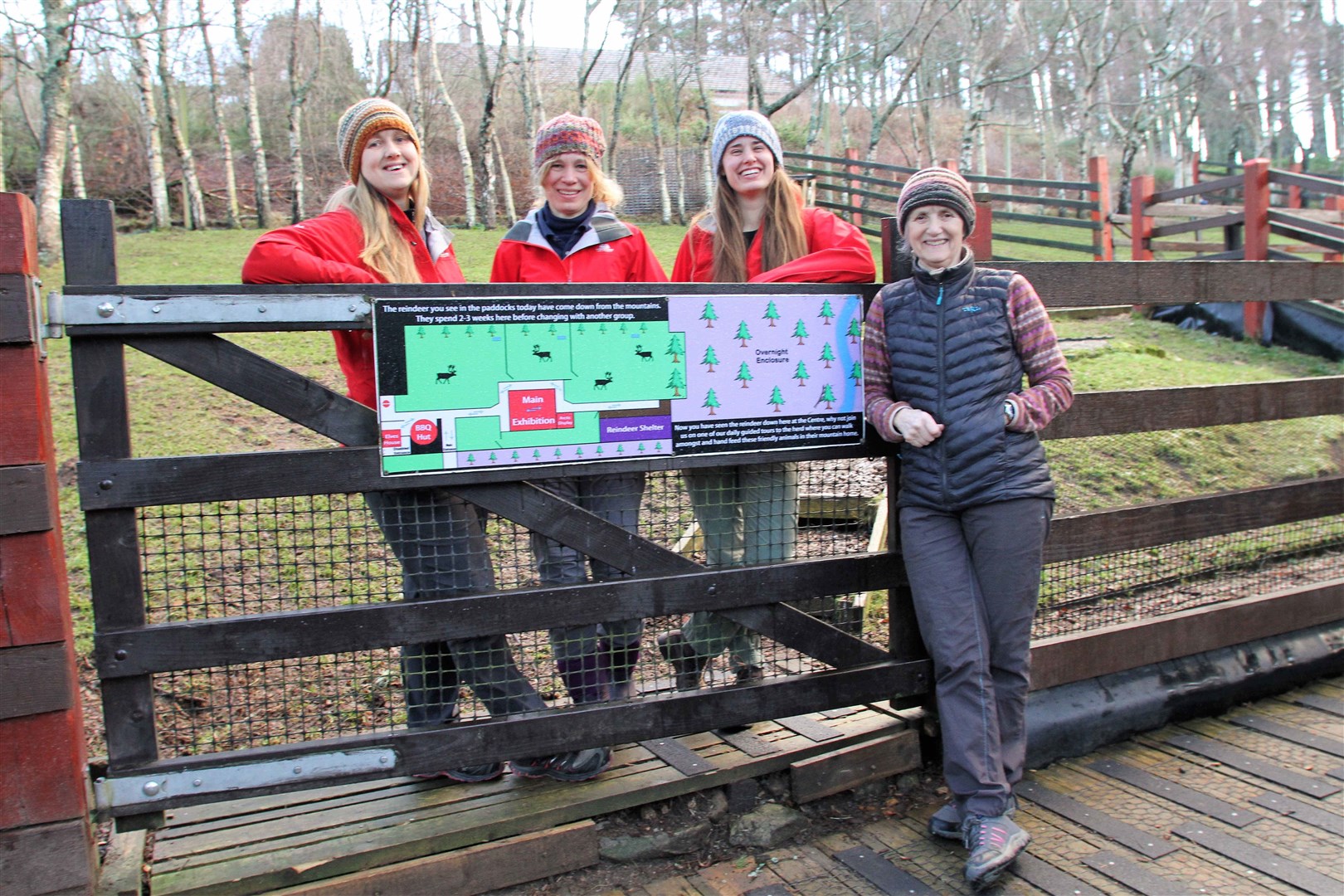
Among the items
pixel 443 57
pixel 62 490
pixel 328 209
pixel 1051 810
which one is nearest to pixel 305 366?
pixel 62 490

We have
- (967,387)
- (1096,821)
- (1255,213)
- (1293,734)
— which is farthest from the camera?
(1255,213)

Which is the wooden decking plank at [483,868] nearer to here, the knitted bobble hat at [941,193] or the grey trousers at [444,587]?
the grey trousers at [444,587]

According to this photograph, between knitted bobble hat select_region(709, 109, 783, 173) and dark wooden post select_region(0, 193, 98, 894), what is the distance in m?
2.00

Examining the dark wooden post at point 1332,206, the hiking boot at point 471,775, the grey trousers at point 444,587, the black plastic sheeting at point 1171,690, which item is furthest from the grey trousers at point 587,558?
the dark wooden post at point 1332,206

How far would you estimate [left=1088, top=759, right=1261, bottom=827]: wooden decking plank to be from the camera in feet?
10.2

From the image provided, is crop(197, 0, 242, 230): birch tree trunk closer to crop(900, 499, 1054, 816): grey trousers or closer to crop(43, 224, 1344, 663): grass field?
crop(43, 224, 1344, 663): grass field

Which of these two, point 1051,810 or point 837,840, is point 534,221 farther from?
point 1051,810

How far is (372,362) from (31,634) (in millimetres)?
1031

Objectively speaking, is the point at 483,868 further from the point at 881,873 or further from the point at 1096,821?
the point at 1096,821

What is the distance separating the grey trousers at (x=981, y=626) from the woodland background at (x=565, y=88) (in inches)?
571

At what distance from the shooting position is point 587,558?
3004 millimetres

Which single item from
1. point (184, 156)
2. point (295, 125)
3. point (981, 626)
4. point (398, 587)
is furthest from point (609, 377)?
point (295, 125)

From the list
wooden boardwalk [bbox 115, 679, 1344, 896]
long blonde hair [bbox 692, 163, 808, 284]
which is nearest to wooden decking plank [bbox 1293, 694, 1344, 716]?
wooden boardwalk [bbox 115, 679, 1344, 896]

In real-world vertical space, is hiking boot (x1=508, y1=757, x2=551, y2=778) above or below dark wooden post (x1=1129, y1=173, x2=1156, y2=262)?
below
